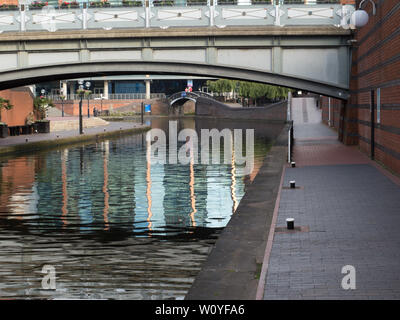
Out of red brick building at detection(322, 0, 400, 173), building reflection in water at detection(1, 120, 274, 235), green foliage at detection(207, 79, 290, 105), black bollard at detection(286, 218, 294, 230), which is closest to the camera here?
black bollard at detection(286, 218, 294, 230)

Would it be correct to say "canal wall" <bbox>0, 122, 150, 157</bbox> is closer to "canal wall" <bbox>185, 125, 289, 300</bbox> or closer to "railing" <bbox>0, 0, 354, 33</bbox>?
"railing" <bbox>0, 0, 354, 33</bbox>

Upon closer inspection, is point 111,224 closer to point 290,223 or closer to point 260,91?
point 290,223

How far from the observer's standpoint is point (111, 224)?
16891 millimetres

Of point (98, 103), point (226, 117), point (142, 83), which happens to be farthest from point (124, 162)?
point (142, 83)

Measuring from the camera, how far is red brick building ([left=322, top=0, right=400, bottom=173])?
21016 millimetres

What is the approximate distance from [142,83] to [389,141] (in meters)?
125

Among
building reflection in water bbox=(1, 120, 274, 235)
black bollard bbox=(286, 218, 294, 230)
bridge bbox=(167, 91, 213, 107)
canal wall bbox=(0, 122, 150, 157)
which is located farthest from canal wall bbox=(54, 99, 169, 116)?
black bollard bbox=(286, 218, 294, 230)

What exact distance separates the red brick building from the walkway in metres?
1.42

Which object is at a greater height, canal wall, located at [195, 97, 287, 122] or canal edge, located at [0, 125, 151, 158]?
canal wall, located at [195, 97, 287, 122]

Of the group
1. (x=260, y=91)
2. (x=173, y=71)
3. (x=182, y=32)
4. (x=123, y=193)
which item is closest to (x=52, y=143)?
(x=173, y=71)

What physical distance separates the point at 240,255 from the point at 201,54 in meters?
20.5

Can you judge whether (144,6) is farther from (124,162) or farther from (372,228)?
(372,228)

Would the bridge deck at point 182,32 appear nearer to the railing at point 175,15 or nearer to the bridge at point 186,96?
the railing at point 175,15
